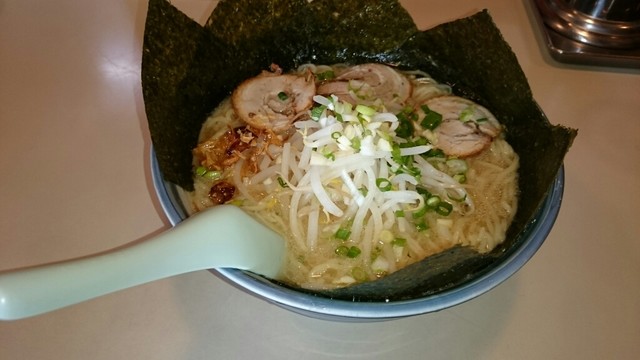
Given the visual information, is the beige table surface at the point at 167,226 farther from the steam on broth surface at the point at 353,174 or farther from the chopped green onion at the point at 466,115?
the chopped green onion at the point at 466,115

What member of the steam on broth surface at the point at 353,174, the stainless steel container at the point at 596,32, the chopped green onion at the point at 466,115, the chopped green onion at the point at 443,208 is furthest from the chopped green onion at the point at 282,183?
the stainless steel container at the point at 596,32

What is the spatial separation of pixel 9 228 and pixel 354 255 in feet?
3.12

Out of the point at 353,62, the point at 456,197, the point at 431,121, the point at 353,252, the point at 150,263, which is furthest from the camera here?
the point at 353,62

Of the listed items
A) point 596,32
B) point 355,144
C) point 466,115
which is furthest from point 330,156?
Result: point 596,32

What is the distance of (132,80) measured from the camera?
6.05 ft

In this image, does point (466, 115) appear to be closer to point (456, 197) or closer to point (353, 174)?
point (456, 197)

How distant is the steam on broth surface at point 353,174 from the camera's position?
1210mm

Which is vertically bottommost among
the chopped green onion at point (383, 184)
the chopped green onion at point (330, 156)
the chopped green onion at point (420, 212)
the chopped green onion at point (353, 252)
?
the chopped green onion at point (420, 212)

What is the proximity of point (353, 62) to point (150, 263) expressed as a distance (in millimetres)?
1086

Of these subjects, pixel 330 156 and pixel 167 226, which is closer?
pixel 330 156

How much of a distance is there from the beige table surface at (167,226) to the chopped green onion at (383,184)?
327 millimetres

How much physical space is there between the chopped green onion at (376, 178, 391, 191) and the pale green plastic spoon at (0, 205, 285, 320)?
273 millimetres

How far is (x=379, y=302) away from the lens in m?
0.95

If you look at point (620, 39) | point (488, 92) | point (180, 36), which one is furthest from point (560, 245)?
point (180, 36)
